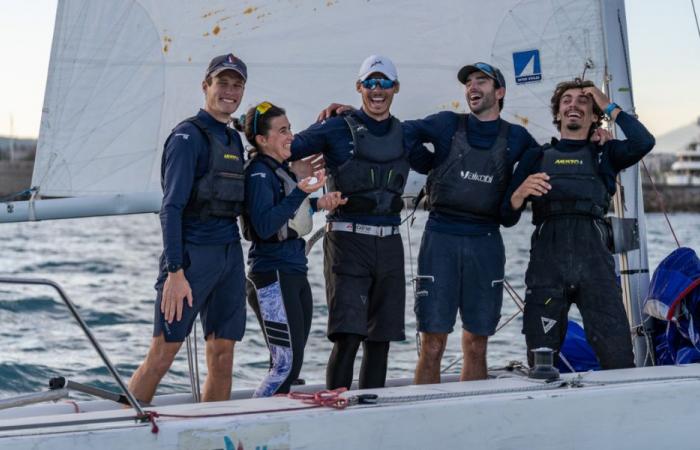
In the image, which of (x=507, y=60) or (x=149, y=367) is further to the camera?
(x=507, y=60)

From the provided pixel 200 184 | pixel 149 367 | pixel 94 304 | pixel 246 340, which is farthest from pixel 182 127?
pixel 94 304

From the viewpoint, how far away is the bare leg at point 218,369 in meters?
3.81

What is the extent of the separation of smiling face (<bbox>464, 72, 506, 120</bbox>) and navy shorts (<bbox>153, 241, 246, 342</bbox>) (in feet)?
4.12

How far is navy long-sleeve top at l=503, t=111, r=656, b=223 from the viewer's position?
435 cm

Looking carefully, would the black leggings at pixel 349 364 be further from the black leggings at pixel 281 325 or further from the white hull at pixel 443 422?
the white hull at pixel 443 422

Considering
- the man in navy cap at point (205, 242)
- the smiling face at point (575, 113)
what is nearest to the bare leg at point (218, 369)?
the man in navy cap at point (205, 242)

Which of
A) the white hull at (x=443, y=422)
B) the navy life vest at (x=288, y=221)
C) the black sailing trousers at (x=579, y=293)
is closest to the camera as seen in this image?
the white hull at (x=443, y=422)

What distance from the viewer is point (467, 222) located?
4.40m

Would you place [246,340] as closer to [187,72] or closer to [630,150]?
[187,72]

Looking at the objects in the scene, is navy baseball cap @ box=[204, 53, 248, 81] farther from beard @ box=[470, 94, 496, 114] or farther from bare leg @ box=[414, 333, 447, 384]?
bare leg @ box=[414, 333, 447, 384]

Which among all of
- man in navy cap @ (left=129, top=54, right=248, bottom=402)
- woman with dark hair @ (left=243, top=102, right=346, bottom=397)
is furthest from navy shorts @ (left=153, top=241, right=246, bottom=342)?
woman with dark hair @ (left=243, top=102, right=346, bottom=397)

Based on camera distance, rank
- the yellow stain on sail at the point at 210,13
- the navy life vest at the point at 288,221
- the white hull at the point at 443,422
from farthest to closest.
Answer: the yellow stain on sail at the point at 210,13
the navy life vest at the point at 288,221
the white hull at the point at 443,422

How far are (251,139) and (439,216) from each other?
34.9 inches

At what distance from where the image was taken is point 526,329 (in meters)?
4.40
